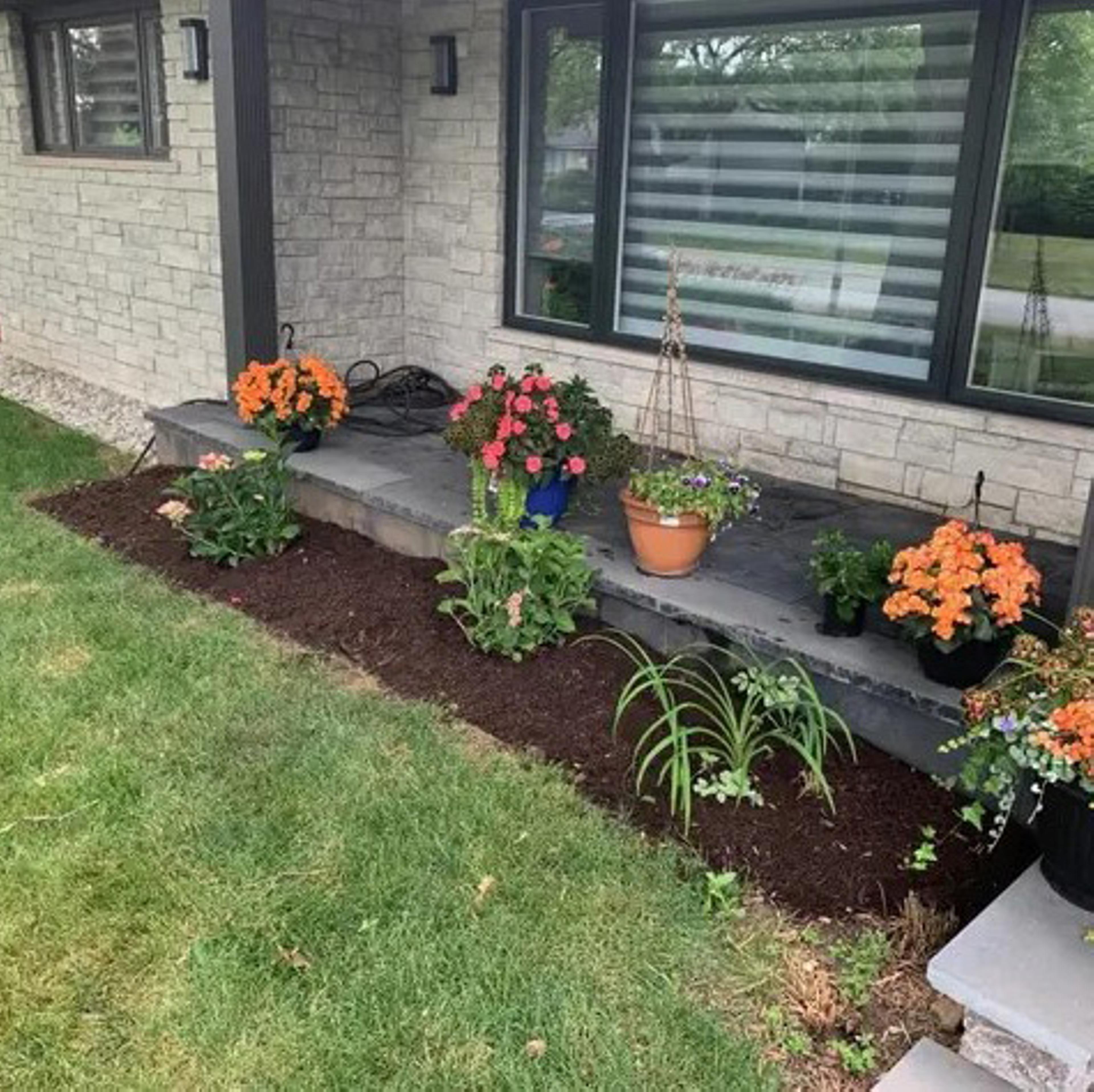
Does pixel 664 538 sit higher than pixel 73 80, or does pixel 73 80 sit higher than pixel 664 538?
pixel 73 80

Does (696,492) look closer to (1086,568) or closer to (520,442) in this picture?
(520,442)

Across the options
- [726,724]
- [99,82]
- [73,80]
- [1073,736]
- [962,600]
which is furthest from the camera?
[73,80]

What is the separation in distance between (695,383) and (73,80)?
194 inches

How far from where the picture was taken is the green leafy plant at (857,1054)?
2020 mm

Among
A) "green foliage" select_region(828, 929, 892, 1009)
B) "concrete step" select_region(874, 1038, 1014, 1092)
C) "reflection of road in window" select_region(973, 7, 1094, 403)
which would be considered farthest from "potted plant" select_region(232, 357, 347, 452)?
"concrete step" select_region(874, 1038, 1014, 1092)

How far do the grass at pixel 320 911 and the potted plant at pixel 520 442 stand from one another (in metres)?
0.84

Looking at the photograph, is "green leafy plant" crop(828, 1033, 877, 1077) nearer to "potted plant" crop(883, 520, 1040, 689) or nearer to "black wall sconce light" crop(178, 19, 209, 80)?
"potted plant" crop(883, 520, 1040, 689)

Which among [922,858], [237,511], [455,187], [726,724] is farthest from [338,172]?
[922,858]

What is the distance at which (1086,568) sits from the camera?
2.38 metres

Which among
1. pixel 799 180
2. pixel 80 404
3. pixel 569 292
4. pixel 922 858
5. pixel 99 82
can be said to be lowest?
pixel 80 404

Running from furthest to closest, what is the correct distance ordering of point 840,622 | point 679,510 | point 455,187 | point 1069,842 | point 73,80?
Answer: point 73,80 < point 455,187 < point 679,510 < point 840,622 < point 1069,842

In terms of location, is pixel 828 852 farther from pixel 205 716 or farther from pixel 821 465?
pixel 821 465

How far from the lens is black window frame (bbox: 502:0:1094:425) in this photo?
3.79m

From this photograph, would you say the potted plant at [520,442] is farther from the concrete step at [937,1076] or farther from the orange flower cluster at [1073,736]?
the concrete step at [937,1076]
